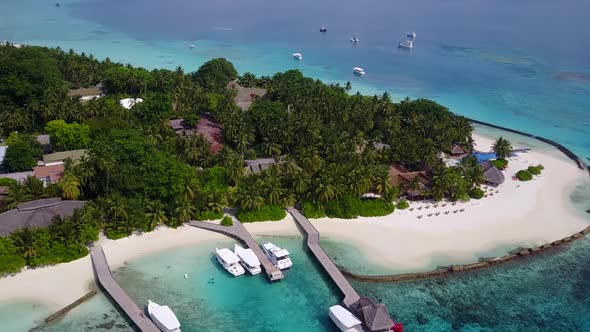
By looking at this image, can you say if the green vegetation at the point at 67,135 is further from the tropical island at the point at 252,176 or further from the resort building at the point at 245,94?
the resort building at the point at 245,94

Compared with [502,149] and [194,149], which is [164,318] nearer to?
[194,149]

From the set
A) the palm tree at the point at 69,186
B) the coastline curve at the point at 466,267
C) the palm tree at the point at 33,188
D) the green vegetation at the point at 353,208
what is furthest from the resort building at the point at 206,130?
the coastline curve at the point at 466,267

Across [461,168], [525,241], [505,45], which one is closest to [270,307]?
[525,241]

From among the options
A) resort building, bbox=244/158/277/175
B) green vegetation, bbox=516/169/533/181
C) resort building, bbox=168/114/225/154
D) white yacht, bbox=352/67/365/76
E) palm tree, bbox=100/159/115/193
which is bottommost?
green vegetation, bbox=516/169/533/181

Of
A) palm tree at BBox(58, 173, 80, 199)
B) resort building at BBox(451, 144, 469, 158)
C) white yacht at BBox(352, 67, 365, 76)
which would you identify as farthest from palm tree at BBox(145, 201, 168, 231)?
white yacht at BBox(352, 67, 365, 76)

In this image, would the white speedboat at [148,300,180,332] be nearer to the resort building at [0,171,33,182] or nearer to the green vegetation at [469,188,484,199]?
the resort building at [0,171,33,182]

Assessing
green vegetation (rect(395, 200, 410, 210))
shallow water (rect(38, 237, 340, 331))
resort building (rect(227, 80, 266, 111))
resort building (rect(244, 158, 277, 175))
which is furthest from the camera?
resort building (rect(227, 80, 266, 111))

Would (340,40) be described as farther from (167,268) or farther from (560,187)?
(167,268)

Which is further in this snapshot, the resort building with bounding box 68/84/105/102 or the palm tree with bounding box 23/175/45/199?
the resort building with bounding box 68/84/105/102

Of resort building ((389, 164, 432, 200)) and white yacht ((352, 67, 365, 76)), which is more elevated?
white yacht ((352, 67, 365, 76))
